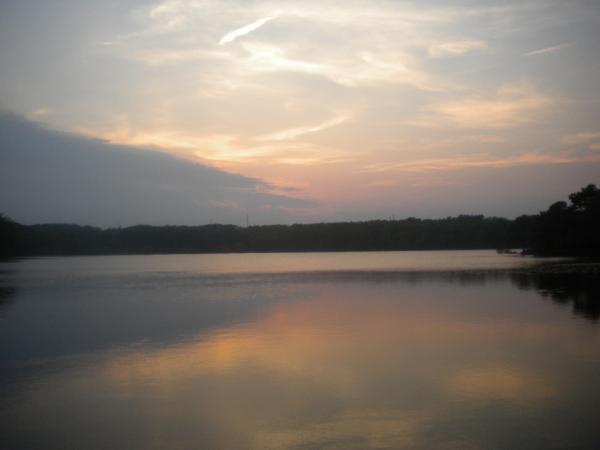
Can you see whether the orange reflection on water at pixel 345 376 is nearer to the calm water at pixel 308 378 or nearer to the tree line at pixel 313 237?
the calm water at pixel 308 378

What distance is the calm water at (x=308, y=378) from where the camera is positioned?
22.8ft

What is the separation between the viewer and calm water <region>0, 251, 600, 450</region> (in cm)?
696

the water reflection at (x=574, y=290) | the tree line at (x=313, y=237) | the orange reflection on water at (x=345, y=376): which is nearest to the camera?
the orange reflection on water at (x=345, y=376)

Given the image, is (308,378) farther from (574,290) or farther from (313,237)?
(313,237)

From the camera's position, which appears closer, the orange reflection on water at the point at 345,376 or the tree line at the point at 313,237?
the orange reflection on water at the point at 345,376

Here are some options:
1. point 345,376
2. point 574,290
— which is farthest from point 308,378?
point 574,290

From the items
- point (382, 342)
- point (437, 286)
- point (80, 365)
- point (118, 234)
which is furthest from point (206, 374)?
point (118, 234)

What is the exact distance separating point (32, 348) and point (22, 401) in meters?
5.25

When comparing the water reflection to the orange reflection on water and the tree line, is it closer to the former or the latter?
the orange reflection on water

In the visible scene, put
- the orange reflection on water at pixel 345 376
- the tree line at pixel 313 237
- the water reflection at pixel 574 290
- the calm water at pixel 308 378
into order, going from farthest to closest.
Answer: the tree line at pixel 313 237, the water reflection at pixel 574 290, the orange reflection on water at pixel 345 376, the calm water at pixel 308 378

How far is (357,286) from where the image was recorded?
30.8m

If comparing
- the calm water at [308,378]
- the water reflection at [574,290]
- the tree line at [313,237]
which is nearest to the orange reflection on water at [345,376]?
the calm water at [308,378]

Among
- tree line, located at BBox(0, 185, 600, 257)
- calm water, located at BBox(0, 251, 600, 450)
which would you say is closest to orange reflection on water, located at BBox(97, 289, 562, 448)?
calm water, located at BBox(0, 251, 600, 450)

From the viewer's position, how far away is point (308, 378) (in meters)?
9.78
